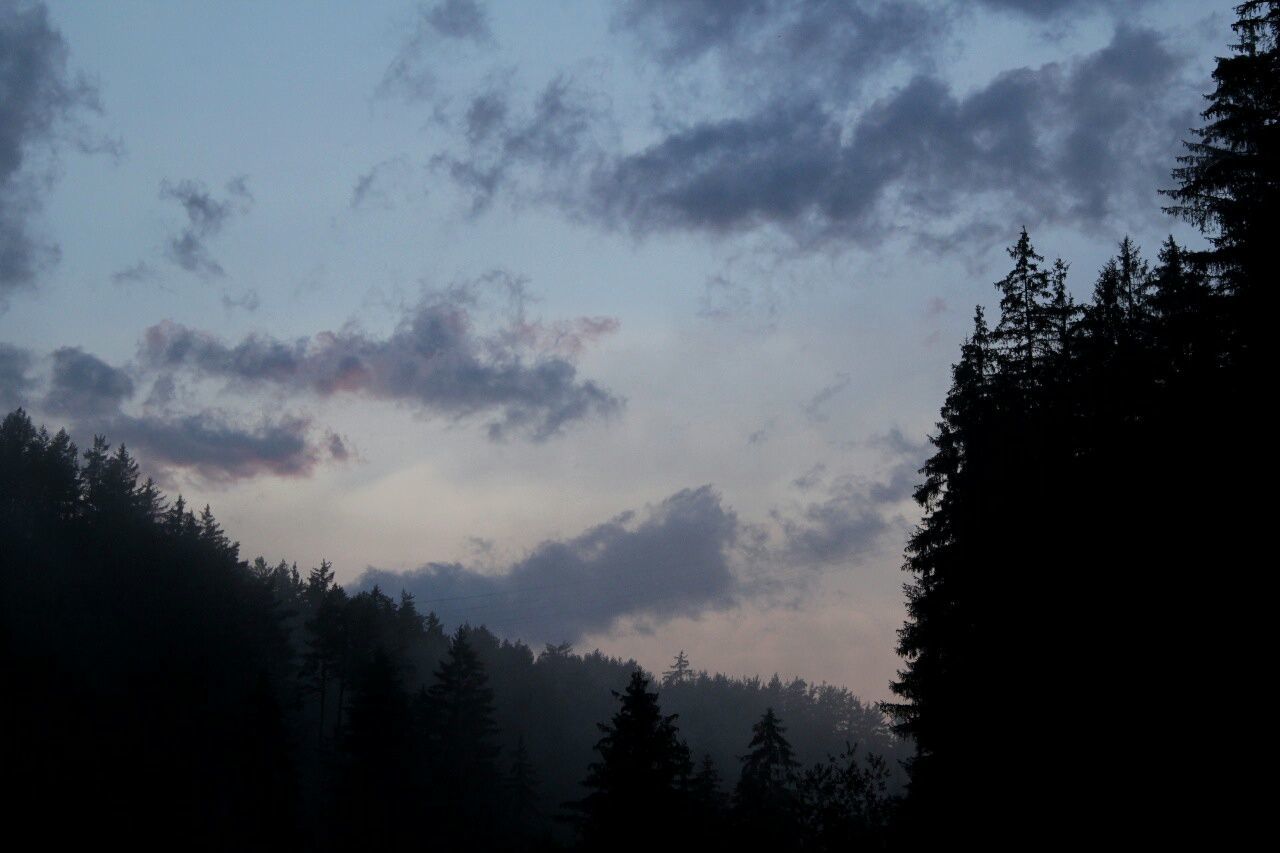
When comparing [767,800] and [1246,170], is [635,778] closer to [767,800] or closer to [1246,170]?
[767,800]

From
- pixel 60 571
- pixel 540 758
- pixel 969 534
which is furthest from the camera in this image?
pixel 540 758

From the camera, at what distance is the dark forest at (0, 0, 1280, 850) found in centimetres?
2069

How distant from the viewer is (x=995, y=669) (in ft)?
89.6

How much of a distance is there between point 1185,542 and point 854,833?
33.7ft

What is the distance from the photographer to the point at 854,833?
22.1m

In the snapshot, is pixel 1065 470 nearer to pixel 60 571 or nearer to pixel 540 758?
pixel 60 571

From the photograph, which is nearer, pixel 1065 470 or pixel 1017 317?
pixel 1065 470

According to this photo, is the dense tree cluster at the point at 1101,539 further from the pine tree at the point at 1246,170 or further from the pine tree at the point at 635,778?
the pine tree at the point at 635,778

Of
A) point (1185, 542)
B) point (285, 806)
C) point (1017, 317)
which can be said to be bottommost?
point (285, 806)

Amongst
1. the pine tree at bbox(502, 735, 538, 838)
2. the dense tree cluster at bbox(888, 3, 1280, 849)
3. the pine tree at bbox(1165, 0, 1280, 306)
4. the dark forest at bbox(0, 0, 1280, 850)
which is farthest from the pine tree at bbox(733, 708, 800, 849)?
the pine tree at bbox(502, 735, 538, 838)

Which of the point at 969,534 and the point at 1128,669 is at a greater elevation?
the point at 969,534

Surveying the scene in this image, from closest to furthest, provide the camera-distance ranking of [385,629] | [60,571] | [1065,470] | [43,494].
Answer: [1065,470]
[60,571]
[43,494]
[385,629]

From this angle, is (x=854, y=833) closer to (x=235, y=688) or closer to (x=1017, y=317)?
(x=1017, y=317)

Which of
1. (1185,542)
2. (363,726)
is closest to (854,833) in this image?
(1185,542)
